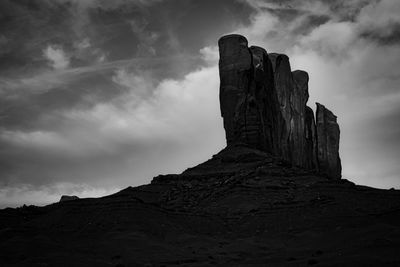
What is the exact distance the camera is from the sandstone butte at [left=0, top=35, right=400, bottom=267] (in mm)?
41188

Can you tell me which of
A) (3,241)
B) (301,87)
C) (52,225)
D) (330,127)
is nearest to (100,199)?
(52,225)

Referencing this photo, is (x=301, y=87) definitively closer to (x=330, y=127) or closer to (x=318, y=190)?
(x=330, y=127)

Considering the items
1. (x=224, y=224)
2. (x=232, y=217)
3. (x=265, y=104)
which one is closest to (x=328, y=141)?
(x=265, y=104)

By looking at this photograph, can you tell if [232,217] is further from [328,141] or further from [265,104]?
[328,141]

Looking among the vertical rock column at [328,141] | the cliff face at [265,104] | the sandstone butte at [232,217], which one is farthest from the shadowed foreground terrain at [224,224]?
the vertical rock column at [328,141]

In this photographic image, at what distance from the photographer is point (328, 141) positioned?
506 feet

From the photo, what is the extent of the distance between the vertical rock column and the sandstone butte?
2255 inches

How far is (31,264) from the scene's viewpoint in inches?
1465

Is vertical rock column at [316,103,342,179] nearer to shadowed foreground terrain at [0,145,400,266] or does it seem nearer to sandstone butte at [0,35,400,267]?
sandstone butte at [0,35,400,267]

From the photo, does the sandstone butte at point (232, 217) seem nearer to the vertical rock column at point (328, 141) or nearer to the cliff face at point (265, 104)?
the cliff face at point (265, 104)

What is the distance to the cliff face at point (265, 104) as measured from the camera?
3556 inches

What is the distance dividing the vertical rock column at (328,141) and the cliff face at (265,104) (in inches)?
33.5

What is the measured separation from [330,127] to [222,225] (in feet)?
338

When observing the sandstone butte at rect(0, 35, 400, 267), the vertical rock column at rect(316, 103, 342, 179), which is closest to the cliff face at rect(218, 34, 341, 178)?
the sandstone butte at rect(0, 35, 400, 267)
